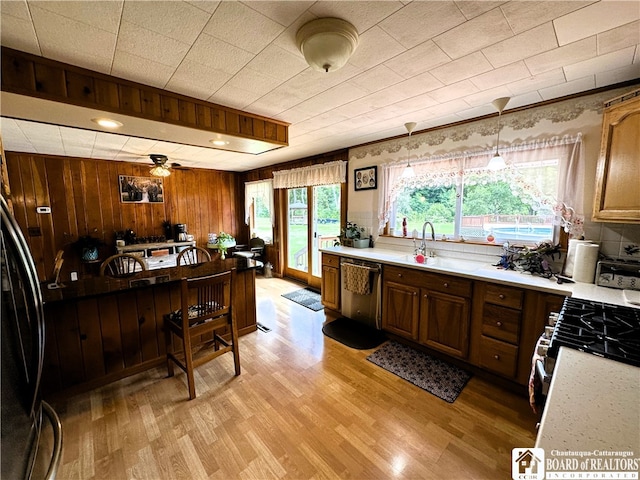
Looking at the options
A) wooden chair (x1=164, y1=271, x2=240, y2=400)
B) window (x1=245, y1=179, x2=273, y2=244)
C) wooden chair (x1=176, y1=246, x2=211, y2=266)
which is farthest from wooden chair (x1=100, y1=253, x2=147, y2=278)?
window (x1=245, y1=179, x2=273, y2=244)

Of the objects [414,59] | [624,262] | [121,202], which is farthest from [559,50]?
[121,202]

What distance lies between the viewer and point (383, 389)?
2.07m

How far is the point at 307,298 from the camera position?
161 inches

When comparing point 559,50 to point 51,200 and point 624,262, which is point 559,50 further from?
point 51,200

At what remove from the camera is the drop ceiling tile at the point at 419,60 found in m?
1.41

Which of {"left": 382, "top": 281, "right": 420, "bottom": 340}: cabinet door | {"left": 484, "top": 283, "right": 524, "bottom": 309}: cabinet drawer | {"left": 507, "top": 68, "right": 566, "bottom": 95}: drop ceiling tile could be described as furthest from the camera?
{"left": 382, "top": 281, "right": 420, "bottom": 340}: cabinet door

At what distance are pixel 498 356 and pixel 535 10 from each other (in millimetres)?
2168

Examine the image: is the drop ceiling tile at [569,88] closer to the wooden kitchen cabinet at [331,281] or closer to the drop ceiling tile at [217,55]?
the drop ceiling tile at [217,55]

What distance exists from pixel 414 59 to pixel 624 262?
6.47 feet

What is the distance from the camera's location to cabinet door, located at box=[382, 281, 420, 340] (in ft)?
8.31

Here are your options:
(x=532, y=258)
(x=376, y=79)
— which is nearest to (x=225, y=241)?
(x=376, y=79)

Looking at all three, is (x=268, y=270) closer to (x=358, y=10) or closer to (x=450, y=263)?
(x=450, y=263)

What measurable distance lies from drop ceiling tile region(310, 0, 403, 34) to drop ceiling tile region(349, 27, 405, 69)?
8cm

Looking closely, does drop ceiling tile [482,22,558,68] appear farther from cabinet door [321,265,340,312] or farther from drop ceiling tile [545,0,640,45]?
cabinet door [321,265,340,312]
